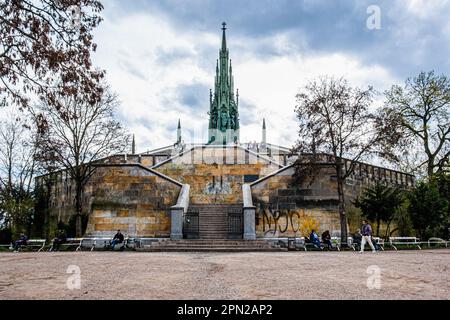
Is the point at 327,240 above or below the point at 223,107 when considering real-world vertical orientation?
below

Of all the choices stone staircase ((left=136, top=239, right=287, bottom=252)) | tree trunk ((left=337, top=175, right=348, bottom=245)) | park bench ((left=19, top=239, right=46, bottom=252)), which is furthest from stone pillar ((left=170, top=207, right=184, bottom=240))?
tree trunk ((left=337, top=175, right=348, bottom=245))

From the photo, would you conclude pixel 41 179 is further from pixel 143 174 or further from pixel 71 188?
pixel 143 174

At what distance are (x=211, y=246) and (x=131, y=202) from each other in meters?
7.06

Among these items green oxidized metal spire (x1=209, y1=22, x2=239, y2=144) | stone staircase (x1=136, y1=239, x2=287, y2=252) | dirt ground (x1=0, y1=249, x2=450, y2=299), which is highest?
green oxidized metal spire (x1=209, y1=22, x2=239, y2=144)

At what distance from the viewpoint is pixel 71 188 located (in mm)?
27562

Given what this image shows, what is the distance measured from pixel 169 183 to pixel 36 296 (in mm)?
18283

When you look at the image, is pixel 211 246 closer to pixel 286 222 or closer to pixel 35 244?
pixel 286 222

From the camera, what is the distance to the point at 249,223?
21359 millimetres

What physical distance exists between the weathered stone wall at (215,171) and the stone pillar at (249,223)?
6820 mm

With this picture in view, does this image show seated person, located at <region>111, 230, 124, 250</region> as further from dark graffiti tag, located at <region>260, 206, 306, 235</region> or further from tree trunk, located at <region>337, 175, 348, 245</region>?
tree trunk, located at <region>337, 175, 348, 245</region>

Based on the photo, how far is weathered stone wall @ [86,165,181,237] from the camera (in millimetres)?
23672

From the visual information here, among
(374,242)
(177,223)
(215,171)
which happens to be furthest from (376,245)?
(215,171)

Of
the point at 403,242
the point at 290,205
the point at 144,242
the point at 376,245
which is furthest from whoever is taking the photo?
the point at 290,205

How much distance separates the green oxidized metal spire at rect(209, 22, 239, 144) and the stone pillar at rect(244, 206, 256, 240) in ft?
149
